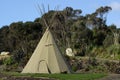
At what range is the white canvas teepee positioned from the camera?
99.9 ft

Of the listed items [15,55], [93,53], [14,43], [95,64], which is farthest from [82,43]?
[95,64]

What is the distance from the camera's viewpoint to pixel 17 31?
81.4 metres

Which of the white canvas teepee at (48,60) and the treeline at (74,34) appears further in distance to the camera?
the treeline at (74,34)

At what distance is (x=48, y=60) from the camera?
3080 centimetres

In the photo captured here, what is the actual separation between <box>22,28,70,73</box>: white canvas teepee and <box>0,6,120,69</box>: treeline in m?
24.9

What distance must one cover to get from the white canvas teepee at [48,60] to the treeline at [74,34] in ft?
81.8

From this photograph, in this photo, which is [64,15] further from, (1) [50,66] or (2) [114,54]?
(1) [50,66]

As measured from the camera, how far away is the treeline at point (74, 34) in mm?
66062

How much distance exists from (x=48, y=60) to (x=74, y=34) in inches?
1736

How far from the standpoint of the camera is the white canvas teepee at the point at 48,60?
3045 centimetres

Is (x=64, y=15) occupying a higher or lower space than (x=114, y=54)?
higher

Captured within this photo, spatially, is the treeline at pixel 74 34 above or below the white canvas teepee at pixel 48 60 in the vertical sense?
above

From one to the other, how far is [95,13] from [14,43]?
19.4m

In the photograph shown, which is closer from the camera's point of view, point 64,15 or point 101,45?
point 101,45
